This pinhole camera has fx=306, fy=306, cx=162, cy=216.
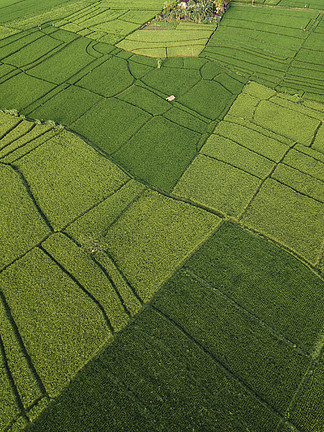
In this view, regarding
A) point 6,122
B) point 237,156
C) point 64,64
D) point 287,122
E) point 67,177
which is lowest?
point 287,122

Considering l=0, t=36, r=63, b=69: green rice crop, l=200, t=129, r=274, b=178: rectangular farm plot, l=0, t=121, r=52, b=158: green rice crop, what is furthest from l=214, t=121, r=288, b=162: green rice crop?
l=0, t=36, r=63, b=69: green rice crop

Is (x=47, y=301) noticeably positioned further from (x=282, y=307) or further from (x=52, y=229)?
(x=282, y=307)

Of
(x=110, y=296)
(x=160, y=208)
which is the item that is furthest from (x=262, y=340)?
(x=160, y=208)

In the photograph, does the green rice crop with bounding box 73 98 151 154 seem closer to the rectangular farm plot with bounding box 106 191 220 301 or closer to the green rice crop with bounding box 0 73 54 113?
the green rice crop with bounding box 0 73 54 113

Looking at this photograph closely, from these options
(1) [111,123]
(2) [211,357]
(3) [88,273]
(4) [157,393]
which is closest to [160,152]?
(1) [111,123]

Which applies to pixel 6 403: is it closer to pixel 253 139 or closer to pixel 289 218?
pixel 289 218

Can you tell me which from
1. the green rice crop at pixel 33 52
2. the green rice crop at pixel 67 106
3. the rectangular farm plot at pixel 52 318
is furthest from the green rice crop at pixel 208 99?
the rectangular farm plot at pixel 52 318
